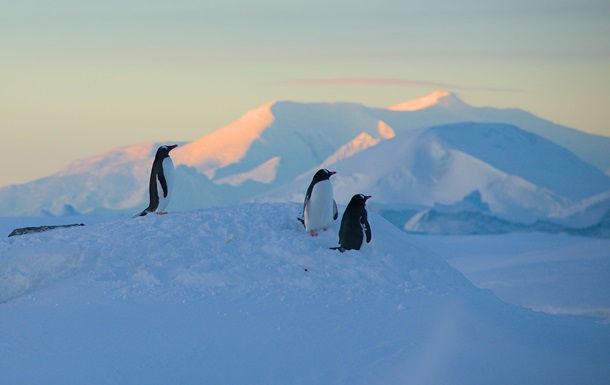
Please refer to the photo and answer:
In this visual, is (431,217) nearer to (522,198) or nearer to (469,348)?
(522,198)

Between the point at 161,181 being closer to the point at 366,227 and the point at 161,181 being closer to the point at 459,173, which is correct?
the point at 366,227

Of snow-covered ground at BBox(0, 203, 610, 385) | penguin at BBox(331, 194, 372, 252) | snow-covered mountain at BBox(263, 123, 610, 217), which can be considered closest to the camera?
snow-covered ground at BBox(0, 203, 610, 385)

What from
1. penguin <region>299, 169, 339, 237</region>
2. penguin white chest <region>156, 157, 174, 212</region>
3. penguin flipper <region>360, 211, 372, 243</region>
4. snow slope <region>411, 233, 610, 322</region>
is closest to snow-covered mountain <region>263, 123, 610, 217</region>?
snow slope <region>411, 233, 610, 322</region>

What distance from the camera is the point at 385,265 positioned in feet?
29.6

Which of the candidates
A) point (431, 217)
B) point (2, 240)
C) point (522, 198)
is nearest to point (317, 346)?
point (2, 240)

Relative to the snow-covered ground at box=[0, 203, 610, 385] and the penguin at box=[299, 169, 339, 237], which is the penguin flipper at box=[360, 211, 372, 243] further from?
the penguin at box=[299, 169, 339, 237]

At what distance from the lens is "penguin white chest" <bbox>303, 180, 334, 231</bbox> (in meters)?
9.27

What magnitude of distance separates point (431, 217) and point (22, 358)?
96.1ft

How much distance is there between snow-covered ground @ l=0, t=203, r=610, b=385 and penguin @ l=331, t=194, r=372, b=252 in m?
0.12

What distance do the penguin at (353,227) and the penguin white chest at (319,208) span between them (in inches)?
10.2

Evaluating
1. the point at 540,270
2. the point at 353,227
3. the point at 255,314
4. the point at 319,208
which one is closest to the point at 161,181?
the point at 319,208

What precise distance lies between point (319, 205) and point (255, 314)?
1.93 m

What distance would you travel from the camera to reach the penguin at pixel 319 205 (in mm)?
9281

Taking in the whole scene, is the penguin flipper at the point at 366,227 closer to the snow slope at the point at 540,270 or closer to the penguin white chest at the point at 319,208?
the penguin white chest at the point at 319,208
